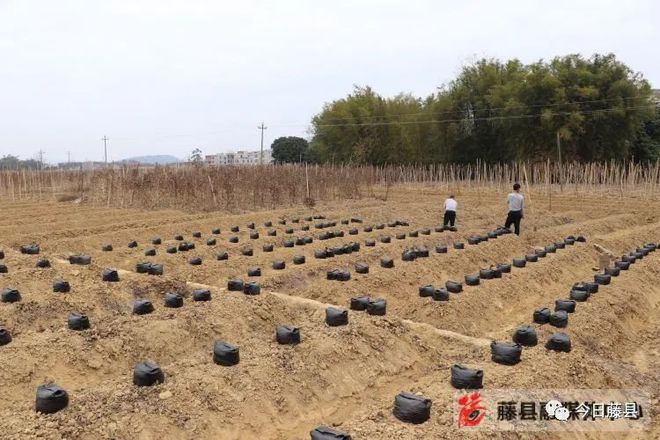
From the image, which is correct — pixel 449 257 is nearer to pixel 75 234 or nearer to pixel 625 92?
pixel 75 234

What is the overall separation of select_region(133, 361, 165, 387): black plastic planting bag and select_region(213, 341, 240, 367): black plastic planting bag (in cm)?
43

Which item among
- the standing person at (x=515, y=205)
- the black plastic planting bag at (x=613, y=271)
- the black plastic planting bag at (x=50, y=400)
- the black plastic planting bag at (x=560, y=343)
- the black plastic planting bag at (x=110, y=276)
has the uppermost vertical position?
→ the standing person at (x=515, y=205)

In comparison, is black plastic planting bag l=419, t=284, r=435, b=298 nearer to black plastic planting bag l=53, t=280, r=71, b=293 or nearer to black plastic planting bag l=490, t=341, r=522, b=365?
black plastic planting bag l=490, t=341, r=522, b=365

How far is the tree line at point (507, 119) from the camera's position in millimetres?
25703

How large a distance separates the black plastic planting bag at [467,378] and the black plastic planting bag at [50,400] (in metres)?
2.45

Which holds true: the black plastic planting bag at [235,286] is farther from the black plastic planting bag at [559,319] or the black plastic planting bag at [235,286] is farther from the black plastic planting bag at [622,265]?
the black plastic planting bag at [622,265]

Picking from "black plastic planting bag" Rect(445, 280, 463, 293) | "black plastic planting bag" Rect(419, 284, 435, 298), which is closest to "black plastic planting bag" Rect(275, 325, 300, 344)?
"black plastic planting bag" Rect(419, 284, 435, 298)

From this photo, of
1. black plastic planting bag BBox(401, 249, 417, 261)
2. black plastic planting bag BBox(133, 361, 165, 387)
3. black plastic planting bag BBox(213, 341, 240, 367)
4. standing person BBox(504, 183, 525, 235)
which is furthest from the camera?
standing person BBox(504, 183, 525, 235)

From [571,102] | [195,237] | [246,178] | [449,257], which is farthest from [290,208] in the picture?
[571,102]

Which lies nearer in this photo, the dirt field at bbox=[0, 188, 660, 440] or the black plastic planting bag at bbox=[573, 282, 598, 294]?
the dirt field at bbox=[0, 188, 660, 440]

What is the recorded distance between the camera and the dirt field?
3.55 meters

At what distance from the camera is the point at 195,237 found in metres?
11.5

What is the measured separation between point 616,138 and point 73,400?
2709 centimetres

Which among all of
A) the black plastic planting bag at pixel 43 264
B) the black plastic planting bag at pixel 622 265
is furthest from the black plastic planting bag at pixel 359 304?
the black plastic planting bag at pixel 622 265
